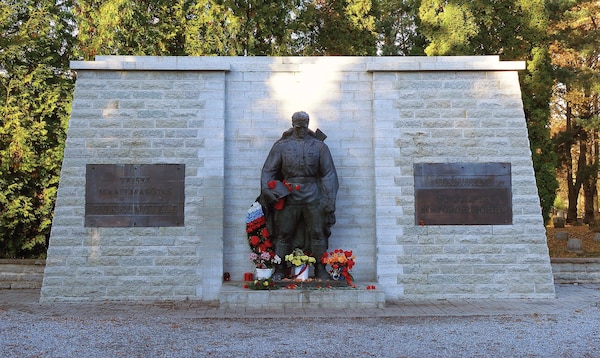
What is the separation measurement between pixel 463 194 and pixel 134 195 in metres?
4.41

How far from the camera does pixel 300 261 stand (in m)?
7.01

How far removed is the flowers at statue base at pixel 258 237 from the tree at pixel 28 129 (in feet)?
15.5

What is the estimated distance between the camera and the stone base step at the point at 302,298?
671 cm

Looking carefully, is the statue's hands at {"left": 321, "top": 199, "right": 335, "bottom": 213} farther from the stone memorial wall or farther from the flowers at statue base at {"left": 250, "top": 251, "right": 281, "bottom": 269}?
the flowers at statue base at {"left": 250, "top": 251, "right": 281, "bottom": 269}

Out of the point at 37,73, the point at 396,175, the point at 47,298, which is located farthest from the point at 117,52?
the point at 396,175

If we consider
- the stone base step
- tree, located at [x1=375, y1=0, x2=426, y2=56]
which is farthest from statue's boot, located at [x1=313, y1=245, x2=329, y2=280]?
tree, located at [x1=375, y1=0, x2=426, y2=56]

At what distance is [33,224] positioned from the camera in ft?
34.2

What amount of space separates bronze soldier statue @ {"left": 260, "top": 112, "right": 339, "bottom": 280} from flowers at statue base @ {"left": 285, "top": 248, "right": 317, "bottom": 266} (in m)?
0.15

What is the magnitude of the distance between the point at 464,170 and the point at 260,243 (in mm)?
2918

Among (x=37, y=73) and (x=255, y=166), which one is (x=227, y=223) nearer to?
(x=255, y=166)

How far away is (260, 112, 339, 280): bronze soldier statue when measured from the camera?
706 cm

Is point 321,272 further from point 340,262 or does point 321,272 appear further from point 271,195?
point 271,195

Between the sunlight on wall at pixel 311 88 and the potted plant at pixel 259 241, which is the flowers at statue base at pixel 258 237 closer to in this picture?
the potted plant at pixel 259 241

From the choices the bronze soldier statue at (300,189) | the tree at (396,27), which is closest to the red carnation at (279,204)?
the bronze soldier statue at (300,189)
